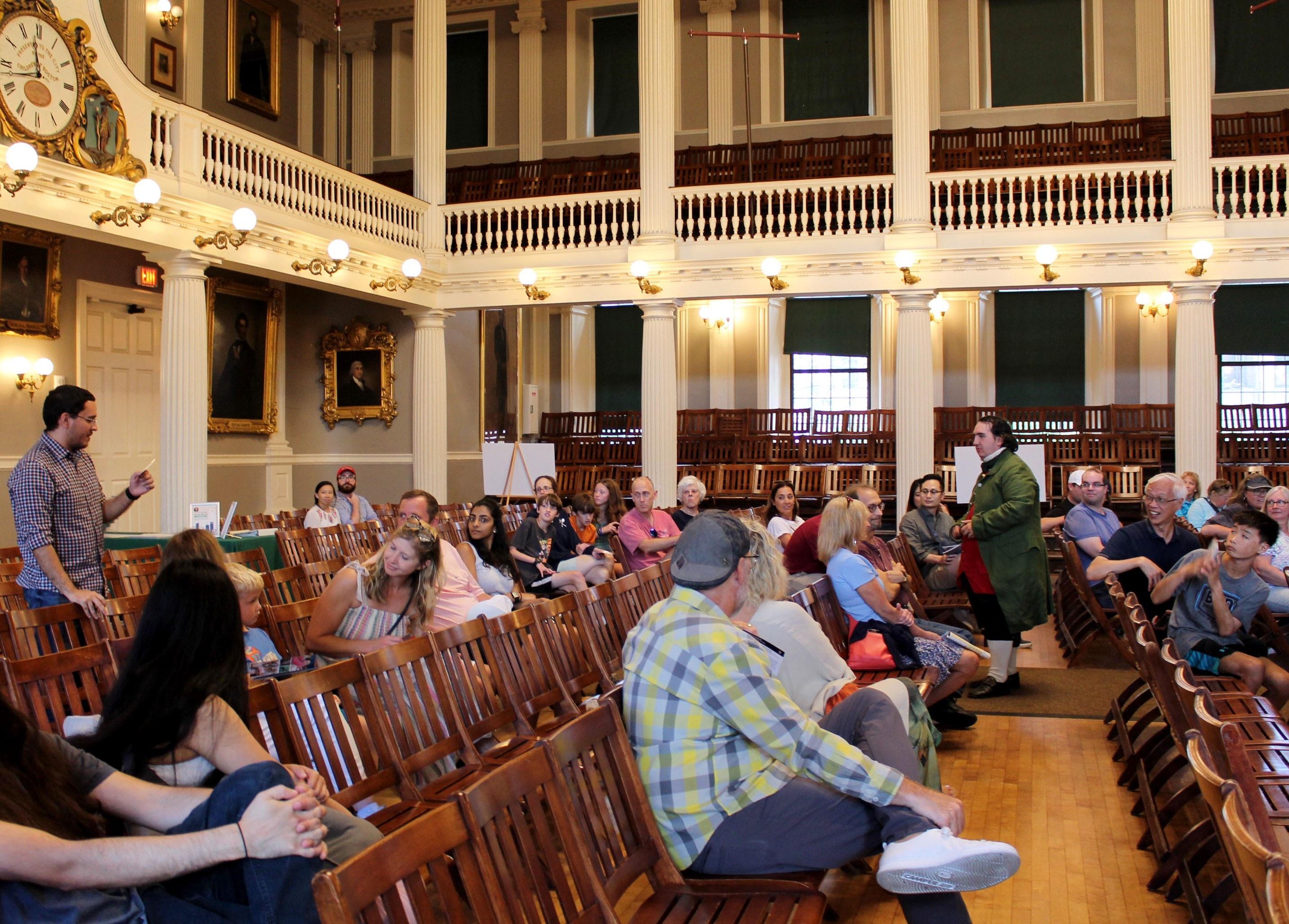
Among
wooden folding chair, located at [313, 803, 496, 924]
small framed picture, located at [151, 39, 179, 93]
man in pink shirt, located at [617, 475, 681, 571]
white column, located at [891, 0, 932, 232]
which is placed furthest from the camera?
small framed picture, located at [151, 39, 179, 93]

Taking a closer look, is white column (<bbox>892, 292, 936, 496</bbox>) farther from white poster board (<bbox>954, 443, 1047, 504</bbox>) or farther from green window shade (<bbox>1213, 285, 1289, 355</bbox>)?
→ green window shade (<bbox>1213, 285, 1289, 355</bbox>)

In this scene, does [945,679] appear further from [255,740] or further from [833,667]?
[255,740]

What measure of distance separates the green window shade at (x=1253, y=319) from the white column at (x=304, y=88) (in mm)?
13474

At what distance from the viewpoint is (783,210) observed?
12.7m

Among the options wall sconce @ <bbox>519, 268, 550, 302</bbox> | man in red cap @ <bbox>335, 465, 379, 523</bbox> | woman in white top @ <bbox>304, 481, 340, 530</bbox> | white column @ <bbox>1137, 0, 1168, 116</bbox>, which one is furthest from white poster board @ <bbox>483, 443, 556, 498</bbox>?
white column @ <bbox>1137, 0, 1168, 116</bbox>

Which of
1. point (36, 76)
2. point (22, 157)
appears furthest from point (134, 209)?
point (22, 157)

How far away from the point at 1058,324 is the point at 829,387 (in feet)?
11.9

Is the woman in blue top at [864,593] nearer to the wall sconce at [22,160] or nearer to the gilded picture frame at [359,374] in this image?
the wall sconce at [22,160]

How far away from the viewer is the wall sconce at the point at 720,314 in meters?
17.8

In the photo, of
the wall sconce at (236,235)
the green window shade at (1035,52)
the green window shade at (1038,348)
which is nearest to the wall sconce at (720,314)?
the green window shade at (1038,348)

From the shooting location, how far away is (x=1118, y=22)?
16312 mm

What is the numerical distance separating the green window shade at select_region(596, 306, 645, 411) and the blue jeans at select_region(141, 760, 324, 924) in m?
16.4

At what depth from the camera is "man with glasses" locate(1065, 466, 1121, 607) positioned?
6.89 m

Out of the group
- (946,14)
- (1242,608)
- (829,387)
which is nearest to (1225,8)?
(946,14)
